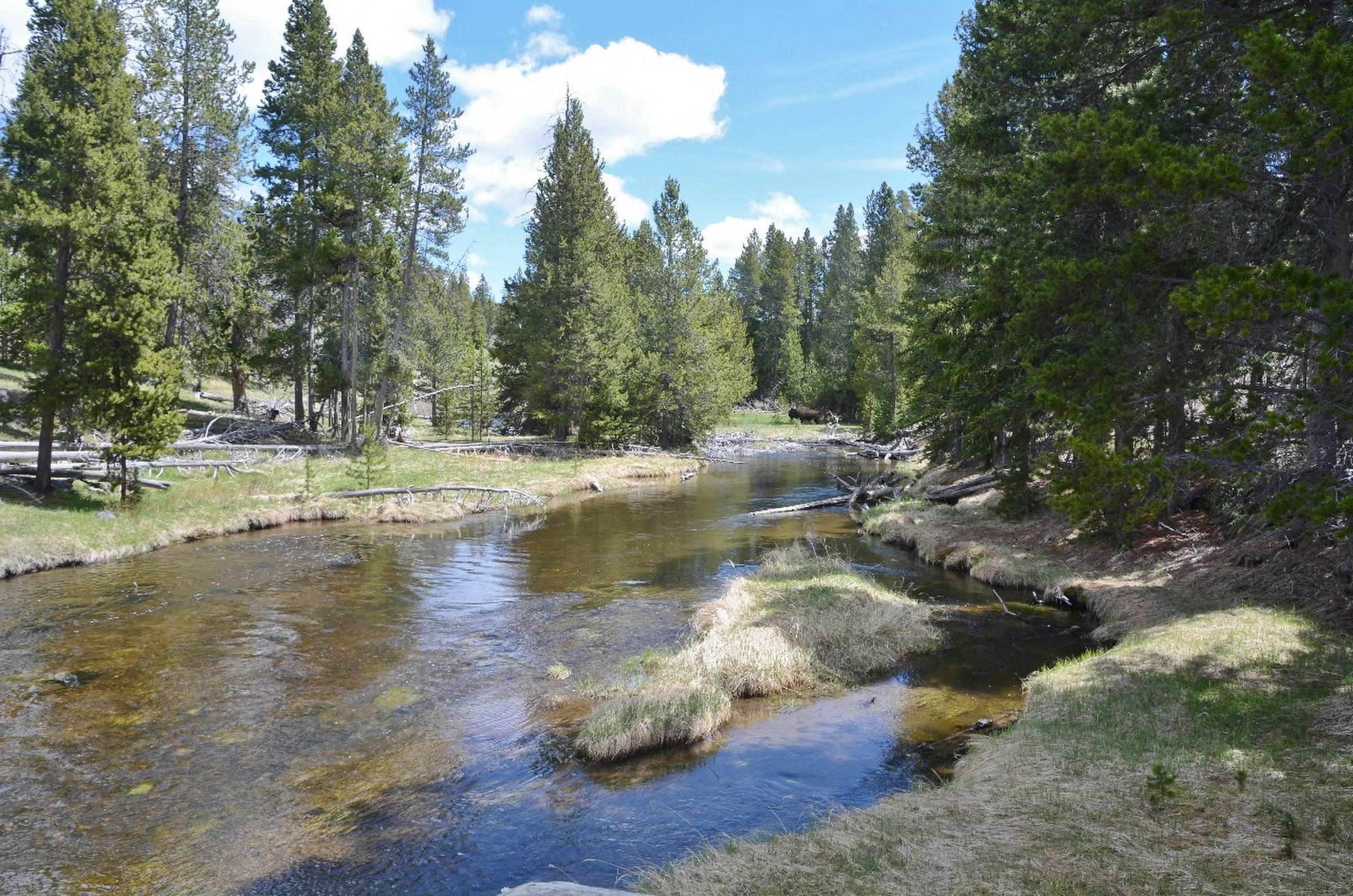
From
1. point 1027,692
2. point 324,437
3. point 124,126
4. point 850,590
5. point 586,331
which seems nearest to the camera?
point 1027,692

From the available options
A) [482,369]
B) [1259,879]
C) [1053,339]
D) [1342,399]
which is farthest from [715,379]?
[1259,879]

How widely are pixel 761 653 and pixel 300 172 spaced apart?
3481 cm

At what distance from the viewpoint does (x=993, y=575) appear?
18.5 meters

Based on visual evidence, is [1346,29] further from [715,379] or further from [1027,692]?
[715,379]

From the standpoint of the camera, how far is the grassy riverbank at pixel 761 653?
32.7ft

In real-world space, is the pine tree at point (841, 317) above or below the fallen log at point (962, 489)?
above

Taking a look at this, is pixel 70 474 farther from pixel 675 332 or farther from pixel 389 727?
pixel 675 332

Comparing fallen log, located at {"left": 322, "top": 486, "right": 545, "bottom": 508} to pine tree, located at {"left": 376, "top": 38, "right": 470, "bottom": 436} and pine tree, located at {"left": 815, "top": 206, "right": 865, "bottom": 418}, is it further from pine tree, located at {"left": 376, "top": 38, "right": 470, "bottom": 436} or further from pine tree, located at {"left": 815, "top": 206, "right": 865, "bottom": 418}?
pine tree, located at {"left": 815, "top": 206, "right": 865, "bottom": 418}

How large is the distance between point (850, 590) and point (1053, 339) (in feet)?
20.7

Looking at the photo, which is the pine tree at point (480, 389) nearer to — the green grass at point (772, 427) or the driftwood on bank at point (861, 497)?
the green grass at point (772, 427)

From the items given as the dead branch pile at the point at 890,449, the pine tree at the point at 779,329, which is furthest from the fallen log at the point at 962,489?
the pine tree at the point at 779,329

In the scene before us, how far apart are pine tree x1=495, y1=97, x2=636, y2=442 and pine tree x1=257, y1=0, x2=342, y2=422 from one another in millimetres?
11983

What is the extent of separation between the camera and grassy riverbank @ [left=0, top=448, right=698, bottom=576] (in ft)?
61.9

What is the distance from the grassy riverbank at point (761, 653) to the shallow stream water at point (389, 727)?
0.33 metres
